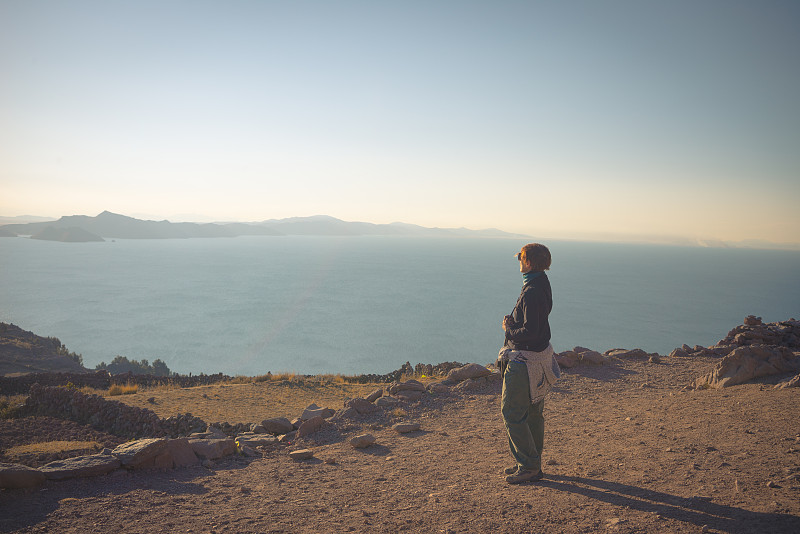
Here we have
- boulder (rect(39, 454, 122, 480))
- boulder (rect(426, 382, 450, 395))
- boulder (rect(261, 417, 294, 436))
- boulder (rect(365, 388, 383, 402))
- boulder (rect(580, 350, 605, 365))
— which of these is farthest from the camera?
boulder (rect(580, 350, 605, 365))

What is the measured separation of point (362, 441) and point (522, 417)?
3.60 m

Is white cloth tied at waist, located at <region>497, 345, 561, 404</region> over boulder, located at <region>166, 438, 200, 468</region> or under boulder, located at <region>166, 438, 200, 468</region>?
over

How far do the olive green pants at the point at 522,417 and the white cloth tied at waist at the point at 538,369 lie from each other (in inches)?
2.1

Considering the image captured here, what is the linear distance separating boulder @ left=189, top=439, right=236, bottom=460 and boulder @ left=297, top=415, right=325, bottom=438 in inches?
53.9

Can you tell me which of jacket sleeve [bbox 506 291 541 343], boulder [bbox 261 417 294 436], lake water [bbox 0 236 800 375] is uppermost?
jacket sleeve [bbox 506 291 541 343]

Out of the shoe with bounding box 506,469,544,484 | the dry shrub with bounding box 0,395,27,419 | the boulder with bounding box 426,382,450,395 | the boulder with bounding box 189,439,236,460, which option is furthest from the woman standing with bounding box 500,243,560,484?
the dry shrub with bounding box 0,395,27,419

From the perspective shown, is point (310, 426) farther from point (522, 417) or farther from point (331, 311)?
point (331, 311)

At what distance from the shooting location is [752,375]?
849cm

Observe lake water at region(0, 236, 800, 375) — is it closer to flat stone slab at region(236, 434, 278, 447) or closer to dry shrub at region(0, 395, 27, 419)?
dry shrub at region(0, 395, 27, 419)

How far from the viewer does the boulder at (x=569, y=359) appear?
38.2 feet

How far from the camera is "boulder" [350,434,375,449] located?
23.1 ft

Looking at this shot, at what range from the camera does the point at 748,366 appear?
853 centimetres

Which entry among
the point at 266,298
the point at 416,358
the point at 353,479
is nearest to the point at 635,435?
the point at 353,479

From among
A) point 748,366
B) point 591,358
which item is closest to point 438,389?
point 591,358
